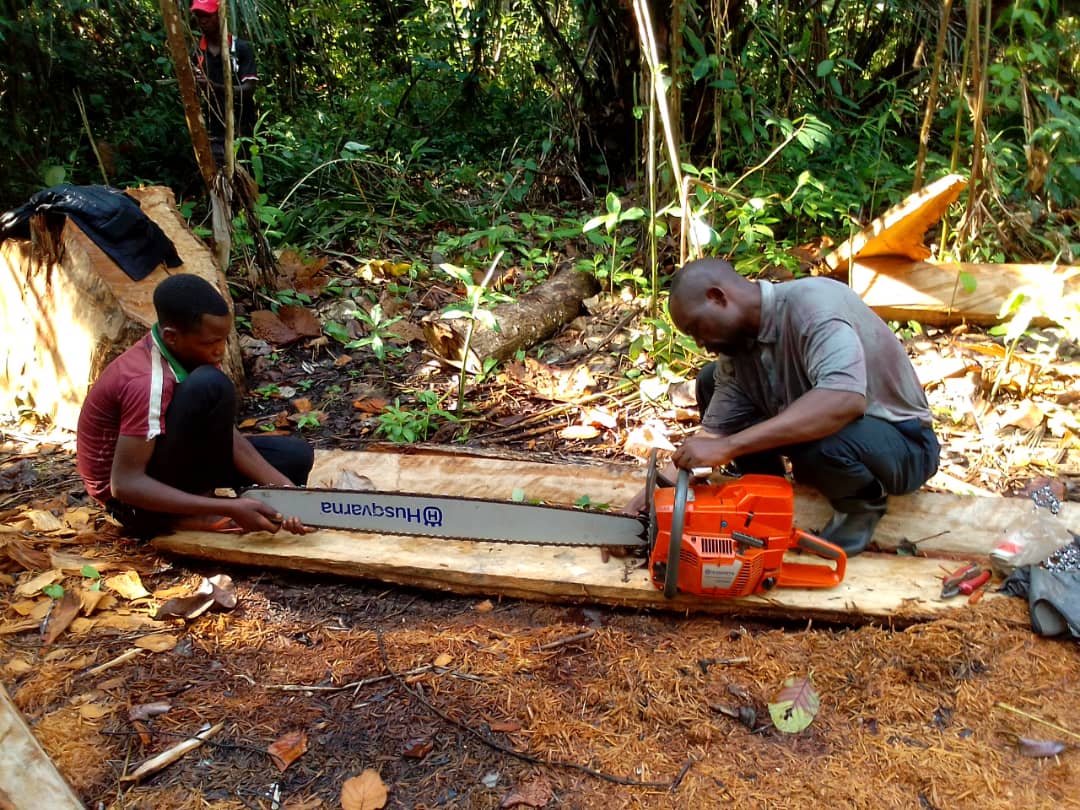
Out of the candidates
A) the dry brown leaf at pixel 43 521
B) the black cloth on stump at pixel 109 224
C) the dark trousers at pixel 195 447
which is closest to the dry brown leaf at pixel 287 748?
the dark trousers at pixel 195 447

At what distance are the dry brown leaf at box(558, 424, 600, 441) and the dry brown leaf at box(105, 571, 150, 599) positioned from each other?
82.2 inches

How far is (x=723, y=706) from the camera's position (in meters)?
2.35

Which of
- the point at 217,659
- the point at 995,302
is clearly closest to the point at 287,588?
the point at 217,659

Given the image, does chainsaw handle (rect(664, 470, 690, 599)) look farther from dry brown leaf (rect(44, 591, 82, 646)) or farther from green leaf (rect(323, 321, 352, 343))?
green leaf (rect(323, 321, 352, 343))

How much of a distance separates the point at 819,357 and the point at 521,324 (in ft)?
8.53

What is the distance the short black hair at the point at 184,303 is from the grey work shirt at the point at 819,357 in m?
1.94

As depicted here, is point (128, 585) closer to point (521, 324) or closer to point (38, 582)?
point (38, 582)

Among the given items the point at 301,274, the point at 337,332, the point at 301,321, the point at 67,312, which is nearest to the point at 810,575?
the point at 337,332

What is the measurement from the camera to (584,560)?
287 cm

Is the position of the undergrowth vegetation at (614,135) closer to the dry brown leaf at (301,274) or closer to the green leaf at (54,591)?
the dry brown leaf at (301,274)

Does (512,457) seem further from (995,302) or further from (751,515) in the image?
(995,302)

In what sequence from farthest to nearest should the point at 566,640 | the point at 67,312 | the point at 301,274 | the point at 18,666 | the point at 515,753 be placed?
1. the point at 301,274
2. the point at 67,312
3. the point at 566,640
4. the point at 18,666
5. the point at 515,753

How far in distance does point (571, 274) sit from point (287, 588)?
3288 millimetres

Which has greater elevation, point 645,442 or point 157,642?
point 645,442
